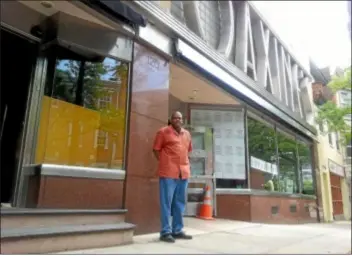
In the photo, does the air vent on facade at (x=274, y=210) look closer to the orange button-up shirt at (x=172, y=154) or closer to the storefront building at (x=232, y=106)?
the storefront building at (x=232, y=106)

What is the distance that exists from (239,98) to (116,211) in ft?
18.8

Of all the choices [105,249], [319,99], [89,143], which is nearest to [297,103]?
[319,99]

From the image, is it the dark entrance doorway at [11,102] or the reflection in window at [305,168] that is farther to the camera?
the reflection in window at [305,168]

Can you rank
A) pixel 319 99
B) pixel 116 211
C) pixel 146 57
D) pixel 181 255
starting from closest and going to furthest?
pixel 181 255 → pixel 116 211 → pixel 146 57 → pixel 319 99

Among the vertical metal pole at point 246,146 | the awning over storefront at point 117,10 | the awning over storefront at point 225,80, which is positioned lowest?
the vertical metal pole at point 246,146

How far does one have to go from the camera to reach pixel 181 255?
3.46 m

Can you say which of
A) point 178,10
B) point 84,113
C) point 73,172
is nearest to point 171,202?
point 73,172

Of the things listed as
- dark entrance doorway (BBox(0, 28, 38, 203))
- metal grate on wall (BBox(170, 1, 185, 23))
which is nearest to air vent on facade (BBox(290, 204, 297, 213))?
metal grate on wall (BBox(170, 1, 185, 23))

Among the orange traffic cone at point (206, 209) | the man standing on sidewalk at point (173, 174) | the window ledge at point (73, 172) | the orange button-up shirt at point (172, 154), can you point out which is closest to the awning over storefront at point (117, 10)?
the man standing on sidewalk at point (173, 174)

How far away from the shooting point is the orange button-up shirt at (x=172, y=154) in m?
4.49

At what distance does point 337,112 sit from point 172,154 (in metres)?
13.1

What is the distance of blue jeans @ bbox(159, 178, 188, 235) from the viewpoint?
4.35m

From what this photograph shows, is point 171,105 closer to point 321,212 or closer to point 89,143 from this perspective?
point 89,143

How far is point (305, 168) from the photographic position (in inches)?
559
